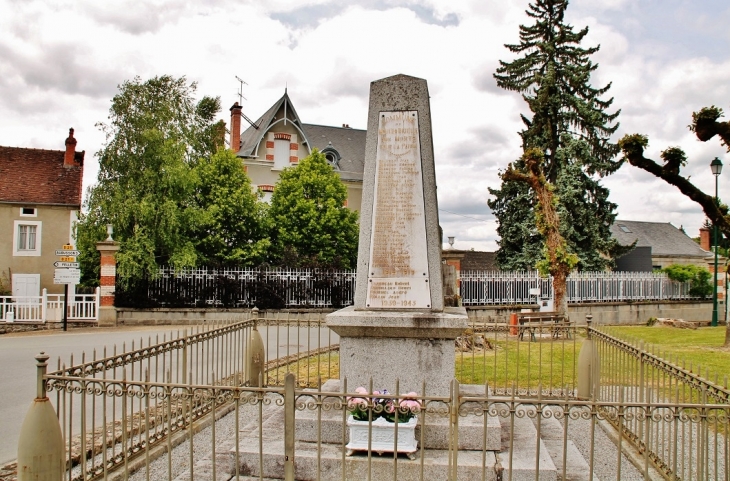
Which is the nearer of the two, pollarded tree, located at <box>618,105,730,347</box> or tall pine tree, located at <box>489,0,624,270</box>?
pollarded tree, located at <box>618,105,730,347</box>

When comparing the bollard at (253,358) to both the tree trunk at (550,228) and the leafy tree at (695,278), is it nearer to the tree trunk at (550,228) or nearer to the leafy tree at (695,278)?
the tree trunk at (550,228)

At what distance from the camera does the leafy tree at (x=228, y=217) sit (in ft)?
81.0

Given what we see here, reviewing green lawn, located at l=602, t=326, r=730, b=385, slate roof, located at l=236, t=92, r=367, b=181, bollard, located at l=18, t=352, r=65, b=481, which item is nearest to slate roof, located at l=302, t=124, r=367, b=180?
slate roof, located at l=236, t=92, r=367, b=181

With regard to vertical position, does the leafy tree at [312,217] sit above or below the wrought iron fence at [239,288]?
above

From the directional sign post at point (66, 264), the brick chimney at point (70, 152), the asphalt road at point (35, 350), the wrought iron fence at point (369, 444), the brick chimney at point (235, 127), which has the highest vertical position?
the brick chimney at point (235, 127)

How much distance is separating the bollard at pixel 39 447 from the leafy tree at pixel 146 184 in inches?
685

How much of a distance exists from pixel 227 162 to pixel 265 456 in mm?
21775

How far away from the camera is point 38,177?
89.6 feet

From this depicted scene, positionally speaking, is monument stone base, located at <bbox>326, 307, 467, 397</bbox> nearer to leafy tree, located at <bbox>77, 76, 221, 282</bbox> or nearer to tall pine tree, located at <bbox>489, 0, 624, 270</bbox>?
leafy tree, located at <bbox>77, 76, 221, 282</bbox>

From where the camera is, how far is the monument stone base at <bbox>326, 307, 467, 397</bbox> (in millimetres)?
5664

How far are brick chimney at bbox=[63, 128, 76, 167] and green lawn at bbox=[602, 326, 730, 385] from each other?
2517 cm

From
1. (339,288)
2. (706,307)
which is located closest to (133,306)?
(339,288)

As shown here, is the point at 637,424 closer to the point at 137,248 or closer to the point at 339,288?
the point at 339,288

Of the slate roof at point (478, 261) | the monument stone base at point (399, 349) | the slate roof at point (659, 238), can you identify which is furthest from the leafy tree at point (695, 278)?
the monument stone base at point (399, 349)
